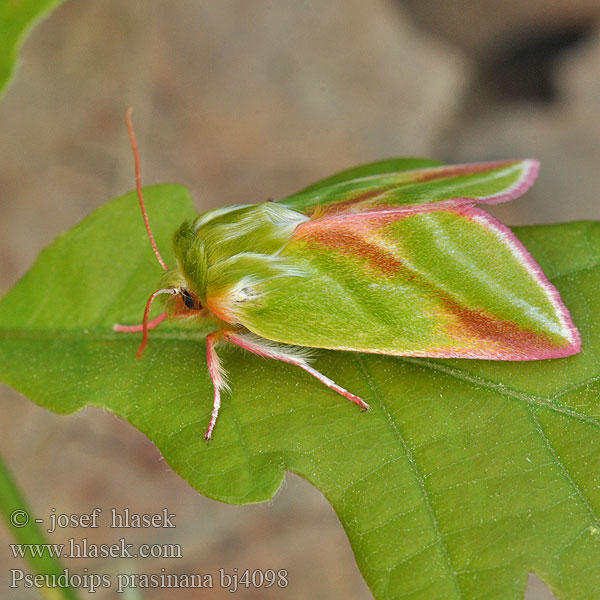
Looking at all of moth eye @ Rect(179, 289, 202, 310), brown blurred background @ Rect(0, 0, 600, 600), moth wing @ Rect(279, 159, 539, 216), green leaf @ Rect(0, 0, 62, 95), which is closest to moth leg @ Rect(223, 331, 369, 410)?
moth eye @ Rect(179, 289, 202, 310)

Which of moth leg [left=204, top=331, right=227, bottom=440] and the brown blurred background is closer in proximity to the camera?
moth leg [left=204, top=331, right=227, bottom=440]

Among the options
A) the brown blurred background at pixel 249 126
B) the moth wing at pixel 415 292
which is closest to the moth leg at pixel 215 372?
the moth wing at pixel 415 292

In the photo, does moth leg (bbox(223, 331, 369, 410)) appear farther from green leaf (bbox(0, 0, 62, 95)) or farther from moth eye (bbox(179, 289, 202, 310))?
green leaf (bbox(0, 0, 62, 95))

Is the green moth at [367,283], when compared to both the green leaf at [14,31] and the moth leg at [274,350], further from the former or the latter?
the green leaf at [14,31]

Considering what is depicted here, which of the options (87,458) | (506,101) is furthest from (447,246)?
(506,101)

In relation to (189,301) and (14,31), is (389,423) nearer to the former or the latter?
(189,301)

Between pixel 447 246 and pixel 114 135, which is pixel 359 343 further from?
pixel 114 135
